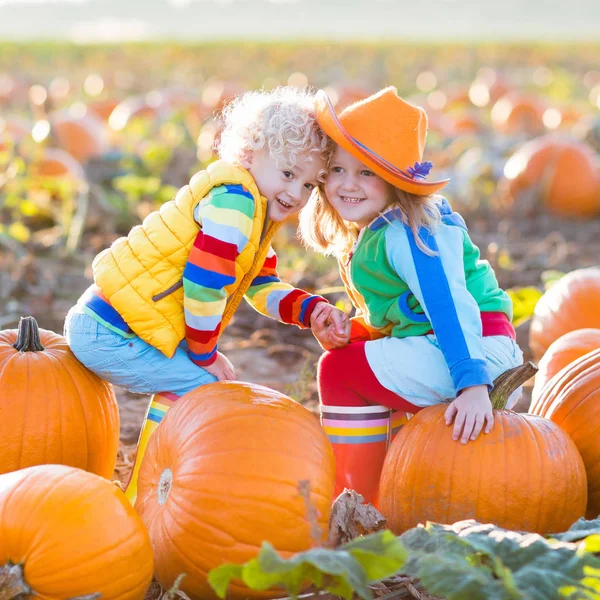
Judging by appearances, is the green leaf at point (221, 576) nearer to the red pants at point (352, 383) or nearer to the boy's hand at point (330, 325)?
the red pants at point (352, 383)

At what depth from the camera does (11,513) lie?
246 cm

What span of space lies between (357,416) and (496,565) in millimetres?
1450

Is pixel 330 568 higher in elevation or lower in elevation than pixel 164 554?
higher

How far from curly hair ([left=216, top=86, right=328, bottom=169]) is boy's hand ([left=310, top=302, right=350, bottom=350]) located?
1.89ft

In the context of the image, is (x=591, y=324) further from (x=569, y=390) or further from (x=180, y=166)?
(x=180, y=166)

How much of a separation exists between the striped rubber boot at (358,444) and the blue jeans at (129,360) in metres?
0.50

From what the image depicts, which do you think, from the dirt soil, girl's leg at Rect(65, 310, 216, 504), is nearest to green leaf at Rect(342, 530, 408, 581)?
girl's leg at Rect(65, 310, 216, 504)

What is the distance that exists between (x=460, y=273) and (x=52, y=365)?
1446 mm

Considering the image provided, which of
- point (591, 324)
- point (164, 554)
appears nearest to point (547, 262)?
point (591, 324)

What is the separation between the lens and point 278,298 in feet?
12.2

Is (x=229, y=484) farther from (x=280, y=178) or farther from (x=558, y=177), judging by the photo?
(x=558, y=177)

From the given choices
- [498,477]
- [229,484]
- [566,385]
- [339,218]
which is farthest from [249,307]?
[229,484]

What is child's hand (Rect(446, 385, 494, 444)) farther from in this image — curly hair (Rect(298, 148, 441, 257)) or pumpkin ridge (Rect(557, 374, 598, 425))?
curly hair (Rect(298, 148, 441, 257))

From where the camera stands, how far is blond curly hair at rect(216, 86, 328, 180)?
10.9 feet
